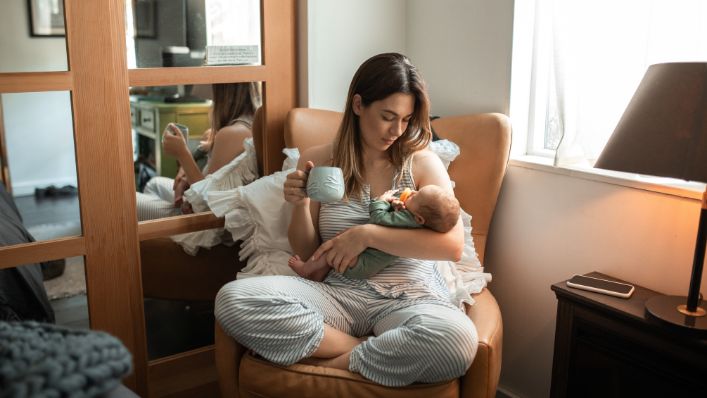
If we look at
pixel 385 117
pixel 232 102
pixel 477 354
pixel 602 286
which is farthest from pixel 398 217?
pixel 232 102

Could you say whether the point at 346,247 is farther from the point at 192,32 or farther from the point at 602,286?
the point at 192,32

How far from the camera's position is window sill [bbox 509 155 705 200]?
1.73m

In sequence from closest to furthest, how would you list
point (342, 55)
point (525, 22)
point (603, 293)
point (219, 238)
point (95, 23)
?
point (603, 293) < point (95, 23) < point (525, 22) < point (219, 238) < point (342, 55)

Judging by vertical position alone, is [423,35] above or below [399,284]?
above

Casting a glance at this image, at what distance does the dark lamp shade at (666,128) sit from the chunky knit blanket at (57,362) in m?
1.14

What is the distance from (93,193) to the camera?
78.6 inches

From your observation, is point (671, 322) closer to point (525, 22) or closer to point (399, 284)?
point (399, 284)

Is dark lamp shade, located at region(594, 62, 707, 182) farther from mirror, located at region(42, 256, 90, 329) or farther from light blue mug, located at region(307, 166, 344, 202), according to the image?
mirror, located at region(42, 256, 90, 329)

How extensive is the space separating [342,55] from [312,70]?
0.52 feet

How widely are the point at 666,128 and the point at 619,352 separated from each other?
603 millimetres

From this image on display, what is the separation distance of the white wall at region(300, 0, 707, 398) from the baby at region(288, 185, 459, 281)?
44 centimetres

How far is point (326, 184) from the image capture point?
5.66 feet

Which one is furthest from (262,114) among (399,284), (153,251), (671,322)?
(671,322)

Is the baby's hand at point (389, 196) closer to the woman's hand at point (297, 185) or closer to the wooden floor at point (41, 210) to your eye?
the woman's hand at point (297, 185)
